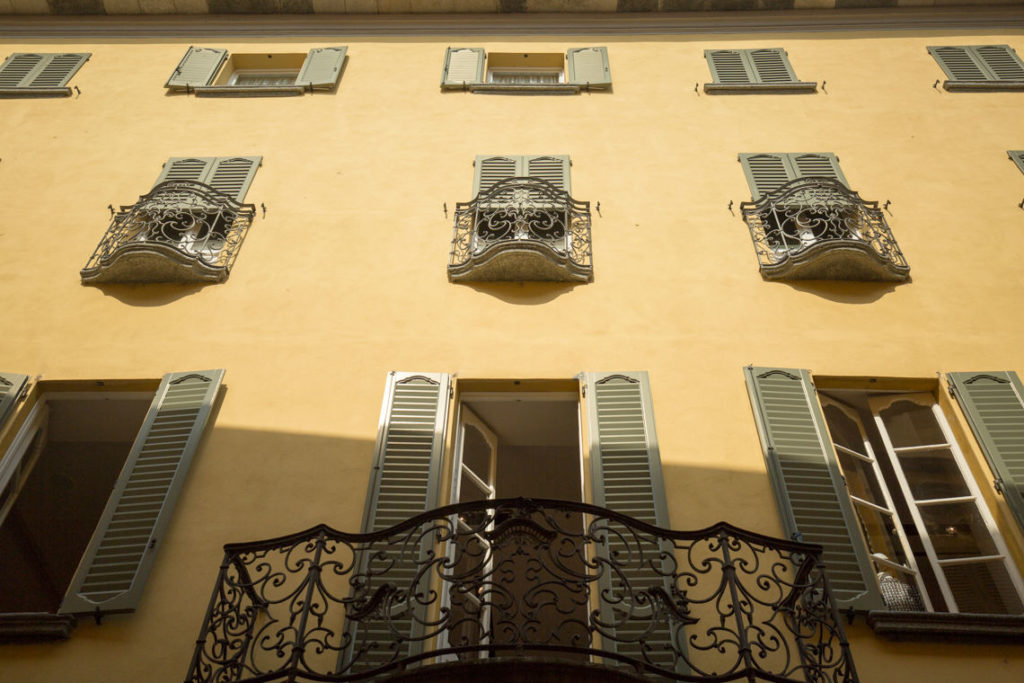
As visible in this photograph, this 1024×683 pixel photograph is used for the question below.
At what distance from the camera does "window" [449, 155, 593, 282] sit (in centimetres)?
778

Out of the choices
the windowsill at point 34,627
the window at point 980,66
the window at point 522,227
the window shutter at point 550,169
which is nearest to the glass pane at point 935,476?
the window at point 522,227

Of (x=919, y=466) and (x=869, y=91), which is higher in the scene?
(x=869, y=91)

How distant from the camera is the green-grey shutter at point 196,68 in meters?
10.5

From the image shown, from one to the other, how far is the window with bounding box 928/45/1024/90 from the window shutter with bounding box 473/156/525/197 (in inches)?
199

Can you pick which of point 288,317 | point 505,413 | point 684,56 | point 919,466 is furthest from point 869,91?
point 288,317

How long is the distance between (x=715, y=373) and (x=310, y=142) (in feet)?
16.9

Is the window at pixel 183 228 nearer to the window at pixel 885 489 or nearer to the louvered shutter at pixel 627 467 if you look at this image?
the louvered shutter at pixel 627 467

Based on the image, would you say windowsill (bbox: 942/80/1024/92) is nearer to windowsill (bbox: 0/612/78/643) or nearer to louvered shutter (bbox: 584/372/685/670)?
louvered shutter (bbox: 584/372/685/670)

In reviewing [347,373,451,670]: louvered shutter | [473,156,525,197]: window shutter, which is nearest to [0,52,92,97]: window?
[473,156,525,197]: window shutter

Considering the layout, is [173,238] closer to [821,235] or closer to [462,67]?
[462,67]

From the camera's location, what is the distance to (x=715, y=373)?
7.03 meters

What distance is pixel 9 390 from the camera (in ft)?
22.5

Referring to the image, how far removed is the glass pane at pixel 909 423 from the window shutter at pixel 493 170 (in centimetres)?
417

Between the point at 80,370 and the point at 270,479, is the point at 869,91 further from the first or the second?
the point at 80,370
